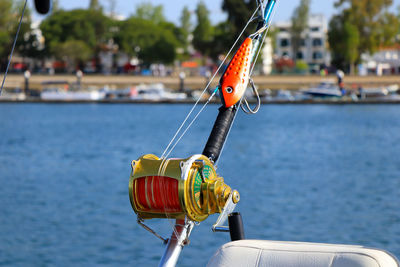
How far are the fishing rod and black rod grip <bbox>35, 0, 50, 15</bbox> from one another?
840 millimetres

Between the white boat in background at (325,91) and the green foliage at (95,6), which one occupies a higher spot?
the green foliage at (95,6)

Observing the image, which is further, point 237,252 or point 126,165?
point 126,165

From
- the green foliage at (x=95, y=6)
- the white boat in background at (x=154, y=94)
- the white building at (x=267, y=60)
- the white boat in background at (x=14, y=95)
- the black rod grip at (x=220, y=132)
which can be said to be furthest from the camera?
the green foliage at (x=95, y=6)

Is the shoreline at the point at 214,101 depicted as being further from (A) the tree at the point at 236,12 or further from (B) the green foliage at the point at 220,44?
(B) the green foliage at the point at 220,44

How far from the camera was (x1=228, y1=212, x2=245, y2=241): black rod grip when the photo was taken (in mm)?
3963

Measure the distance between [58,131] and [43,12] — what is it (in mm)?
56713

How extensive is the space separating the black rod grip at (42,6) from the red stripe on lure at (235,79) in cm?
99

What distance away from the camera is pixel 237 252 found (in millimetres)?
3881

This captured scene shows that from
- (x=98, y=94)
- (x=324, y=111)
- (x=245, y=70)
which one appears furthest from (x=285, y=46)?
(x=245, y=70)

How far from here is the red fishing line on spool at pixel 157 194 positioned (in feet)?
11.5

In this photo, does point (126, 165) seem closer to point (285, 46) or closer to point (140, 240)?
point (140, 240)

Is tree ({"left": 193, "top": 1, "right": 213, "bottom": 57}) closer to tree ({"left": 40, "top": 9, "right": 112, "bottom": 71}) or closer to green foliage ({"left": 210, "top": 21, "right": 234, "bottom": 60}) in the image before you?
green foliage ({"left": 210, "top": 21, "right": 234, "bottom": 60})

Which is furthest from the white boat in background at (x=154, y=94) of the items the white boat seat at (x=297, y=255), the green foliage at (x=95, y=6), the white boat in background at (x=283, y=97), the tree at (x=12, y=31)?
the white boat seat at (x=297, y=255)

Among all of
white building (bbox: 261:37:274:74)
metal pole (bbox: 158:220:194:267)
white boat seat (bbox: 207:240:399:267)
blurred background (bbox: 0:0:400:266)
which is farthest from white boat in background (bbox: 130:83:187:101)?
metal pole (bbox: 158:220:194:267)
